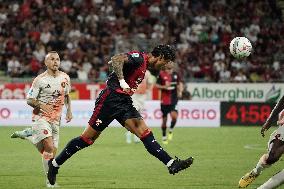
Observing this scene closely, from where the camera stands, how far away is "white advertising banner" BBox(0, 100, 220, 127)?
88.5 feet

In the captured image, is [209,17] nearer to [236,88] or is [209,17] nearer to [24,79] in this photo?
[236,88]

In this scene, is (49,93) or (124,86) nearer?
(124,86)

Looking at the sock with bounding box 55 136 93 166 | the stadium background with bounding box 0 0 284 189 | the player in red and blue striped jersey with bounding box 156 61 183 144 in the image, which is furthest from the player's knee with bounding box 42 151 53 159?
the player in red and blue striped jersey with bounding box 156 61 183 144

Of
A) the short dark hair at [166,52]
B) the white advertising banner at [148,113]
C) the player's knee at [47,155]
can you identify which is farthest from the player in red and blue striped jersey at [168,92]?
the short dark hair at [166,52]

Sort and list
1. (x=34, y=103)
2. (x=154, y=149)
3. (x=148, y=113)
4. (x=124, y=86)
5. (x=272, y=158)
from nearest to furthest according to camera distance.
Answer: (x=272, y=158) < (x=124, y=86) < (x=154, y=149) < (x=34, y=103) < (x=148, y=113)

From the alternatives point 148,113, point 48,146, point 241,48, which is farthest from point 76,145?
point 148,113

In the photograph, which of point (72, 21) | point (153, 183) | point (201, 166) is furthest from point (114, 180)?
point (72, 21)

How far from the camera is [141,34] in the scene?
3192cm

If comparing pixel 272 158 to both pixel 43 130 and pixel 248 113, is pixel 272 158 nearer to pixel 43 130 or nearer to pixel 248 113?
pixel 43 130

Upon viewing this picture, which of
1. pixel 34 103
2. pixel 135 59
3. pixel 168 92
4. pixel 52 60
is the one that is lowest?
pixel 168 92

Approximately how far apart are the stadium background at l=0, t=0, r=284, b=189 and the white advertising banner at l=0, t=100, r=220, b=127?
1.6 inches

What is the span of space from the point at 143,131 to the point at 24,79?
17774 millimetres

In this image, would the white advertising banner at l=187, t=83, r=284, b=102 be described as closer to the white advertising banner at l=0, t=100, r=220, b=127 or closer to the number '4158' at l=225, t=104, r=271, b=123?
the number '4158' at l=225, t=104, r=271, b=123

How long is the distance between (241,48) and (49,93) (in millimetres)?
3598
